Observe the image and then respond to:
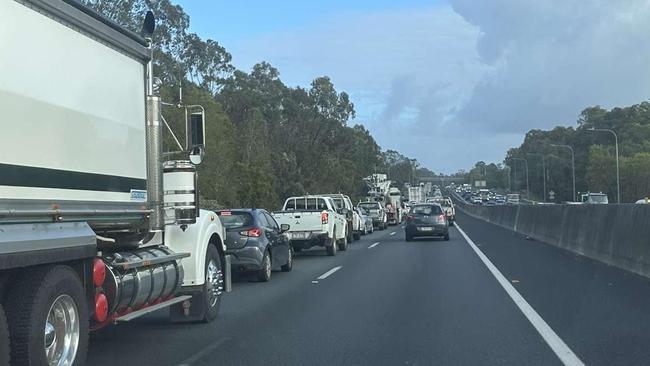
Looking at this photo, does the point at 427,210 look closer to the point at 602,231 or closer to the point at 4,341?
Result: the point at 602,231

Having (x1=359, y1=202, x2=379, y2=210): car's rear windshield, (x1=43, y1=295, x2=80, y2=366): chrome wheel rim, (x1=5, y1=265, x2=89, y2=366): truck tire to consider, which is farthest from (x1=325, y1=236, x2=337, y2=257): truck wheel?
(x1=359, y1=202, x2=379, y2=210): car's rear windshield

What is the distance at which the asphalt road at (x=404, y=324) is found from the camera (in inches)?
324

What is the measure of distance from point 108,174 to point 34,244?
202 centimetres

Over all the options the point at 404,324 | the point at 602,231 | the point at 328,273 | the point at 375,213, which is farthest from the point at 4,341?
the point at 375,213

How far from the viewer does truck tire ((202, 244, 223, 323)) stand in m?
10.3

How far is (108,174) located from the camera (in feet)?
25.6

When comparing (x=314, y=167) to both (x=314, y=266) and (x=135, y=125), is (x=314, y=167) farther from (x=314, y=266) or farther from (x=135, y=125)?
(x=135, y=125)

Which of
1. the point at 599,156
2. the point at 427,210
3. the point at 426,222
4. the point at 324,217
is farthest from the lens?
the point at 599,156

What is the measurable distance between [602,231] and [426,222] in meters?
12.1

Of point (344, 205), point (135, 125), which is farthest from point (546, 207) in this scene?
point (135, 125)

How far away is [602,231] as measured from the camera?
19.2 meters

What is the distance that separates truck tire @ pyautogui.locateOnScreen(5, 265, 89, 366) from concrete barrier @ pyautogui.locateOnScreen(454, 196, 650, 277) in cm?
1181

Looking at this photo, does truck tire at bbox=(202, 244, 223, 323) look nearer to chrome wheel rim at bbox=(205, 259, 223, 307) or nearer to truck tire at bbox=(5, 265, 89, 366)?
chrome wheel rim at bbox=(205, 259, 223, 307)

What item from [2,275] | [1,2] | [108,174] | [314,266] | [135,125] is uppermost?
[1,2]
